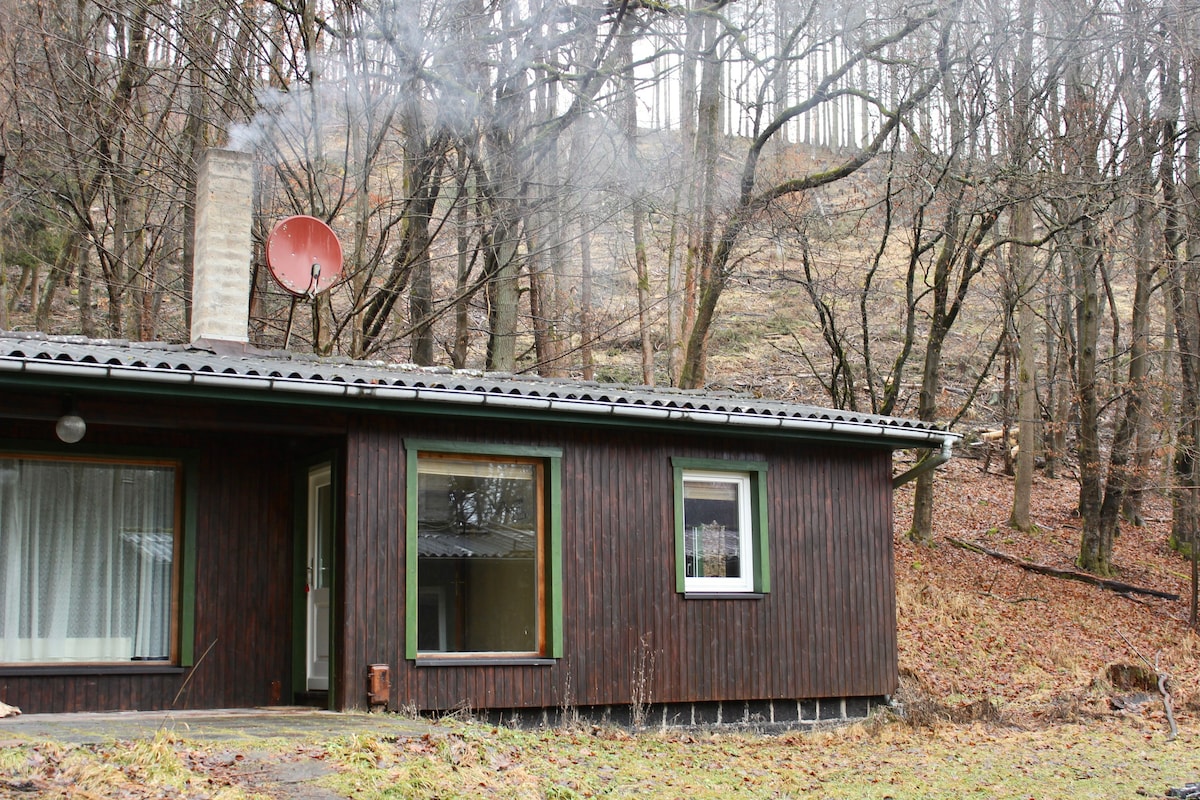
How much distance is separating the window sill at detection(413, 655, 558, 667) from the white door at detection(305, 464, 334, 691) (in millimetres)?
755

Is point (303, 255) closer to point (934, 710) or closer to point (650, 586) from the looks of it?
point (650, 586)

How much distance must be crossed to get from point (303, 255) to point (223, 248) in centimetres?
94

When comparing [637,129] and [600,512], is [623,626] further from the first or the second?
[637,129]

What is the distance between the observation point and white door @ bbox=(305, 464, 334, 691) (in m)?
8.58

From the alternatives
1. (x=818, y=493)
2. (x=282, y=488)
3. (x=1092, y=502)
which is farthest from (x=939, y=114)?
(x=282, y=488)

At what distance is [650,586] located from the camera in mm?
9406

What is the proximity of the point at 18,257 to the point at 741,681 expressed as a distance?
15.5 metres

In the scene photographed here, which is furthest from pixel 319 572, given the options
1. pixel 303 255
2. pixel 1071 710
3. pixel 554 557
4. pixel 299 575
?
pixel 1071 710

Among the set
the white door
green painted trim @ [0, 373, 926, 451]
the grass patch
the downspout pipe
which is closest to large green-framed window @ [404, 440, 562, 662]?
green painted trim @ [0, 373, 926, 451]

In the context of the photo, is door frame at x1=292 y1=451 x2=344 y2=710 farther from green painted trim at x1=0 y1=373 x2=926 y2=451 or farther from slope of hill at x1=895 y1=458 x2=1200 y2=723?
slope of hill at x1=895 y1=458 x2=1200 y2=723

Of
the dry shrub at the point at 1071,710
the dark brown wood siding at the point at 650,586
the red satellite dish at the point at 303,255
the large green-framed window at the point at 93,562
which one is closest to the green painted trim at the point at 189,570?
the large green-framed window at the point at 93,562

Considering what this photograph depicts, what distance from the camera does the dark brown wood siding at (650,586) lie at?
8266 mm

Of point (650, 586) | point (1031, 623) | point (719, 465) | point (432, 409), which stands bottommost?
point (1031, 623)

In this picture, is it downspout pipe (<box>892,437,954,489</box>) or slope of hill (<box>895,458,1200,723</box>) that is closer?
downspout pipe (<box>892,437,954,489</box>)
